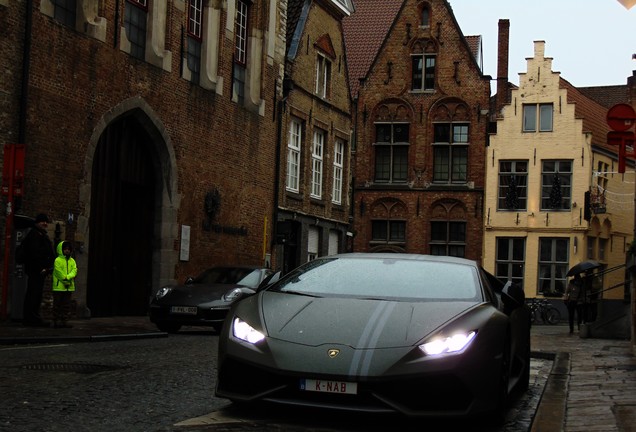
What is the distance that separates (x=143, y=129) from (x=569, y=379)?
14.7 metres

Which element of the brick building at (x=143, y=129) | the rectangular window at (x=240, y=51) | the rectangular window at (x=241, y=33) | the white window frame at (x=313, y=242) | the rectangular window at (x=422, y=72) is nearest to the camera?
the brick building at (x=143, y=129)

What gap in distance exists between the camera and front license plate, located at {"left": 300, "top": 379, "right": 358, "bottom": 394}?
19.7 ft

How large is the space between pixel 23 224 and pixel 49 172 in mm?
1529

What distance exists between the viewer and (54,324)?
52.7 feet

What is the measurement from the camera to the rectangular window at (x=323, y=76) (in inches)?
1358

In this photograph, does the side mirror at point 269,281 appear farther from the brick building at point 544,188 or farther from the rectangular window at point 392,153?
the rectangular window at point 392,153

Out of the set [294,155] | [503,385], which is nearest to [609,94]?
[294,155]

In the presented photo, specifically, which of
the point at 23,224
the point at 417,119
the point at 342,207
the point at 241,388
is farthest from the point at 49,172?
the point at 417,119

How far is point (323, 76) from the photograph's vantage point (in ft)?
115

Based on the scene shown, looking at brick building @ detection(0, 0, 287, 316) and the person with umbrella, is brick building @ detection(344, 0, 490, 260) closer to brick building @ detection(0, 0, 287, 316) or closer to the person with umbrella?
brick building @ detection(0, 0, 287, 316)

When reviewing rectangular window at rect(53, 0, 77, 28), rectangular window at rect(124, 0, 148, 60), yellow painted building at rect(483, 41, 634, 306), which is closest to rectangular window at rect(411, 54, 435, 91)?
yellow painted building at rect(483, 41, 634, 306)

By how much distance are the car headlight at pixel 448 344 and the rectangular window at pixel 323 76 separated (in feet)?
93.2

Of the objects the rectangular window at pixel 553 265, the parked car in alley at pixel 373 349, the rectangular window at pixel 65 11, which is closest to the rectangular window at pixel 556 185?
the rectangular window at pixel 553 265

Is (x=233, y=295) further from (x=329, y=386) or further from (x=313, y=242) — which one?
(x=313, y=242)
